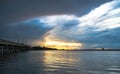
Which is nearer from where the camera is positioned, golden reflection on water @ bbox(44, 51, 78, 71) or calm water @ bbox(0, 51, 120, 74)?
calm water @ bbox(0, 51, 120, 74)

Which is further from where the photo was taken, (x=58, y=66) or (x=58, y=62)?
(x=58, y=62)

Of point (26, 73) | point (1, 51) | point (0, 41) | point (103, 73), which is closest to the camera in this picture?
point (26, 73)

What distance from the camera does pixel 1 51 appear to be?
340 feet

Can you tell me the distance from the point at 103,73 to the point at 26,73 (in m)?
10.1

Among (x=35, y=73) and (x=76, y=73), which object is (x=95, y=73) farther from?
(x=35, y=73)

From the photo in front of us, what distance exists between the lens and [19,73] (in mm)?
30312

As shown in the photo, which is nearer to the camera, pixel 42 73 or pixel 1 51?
pixel 42 73

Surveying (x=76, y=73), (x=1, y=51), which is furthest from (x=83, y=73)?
(x=1, y=51)

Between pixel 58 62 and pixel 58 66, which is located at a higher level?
pixel 58 62

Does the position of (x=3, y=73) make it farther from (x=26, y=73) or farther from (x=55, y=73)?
(x=55, y=73)

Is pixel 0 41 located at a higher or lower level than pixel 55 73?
higher

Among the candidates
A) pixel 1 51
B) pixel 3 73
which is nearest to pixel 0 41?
pixel 1 51

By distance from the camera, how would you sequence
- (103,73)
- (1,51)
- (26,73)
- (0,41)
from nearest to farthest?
(26,73), (103,73), (0,41), (1,51)

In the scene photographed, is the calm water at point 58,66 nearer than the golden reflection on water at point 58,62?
Yes
